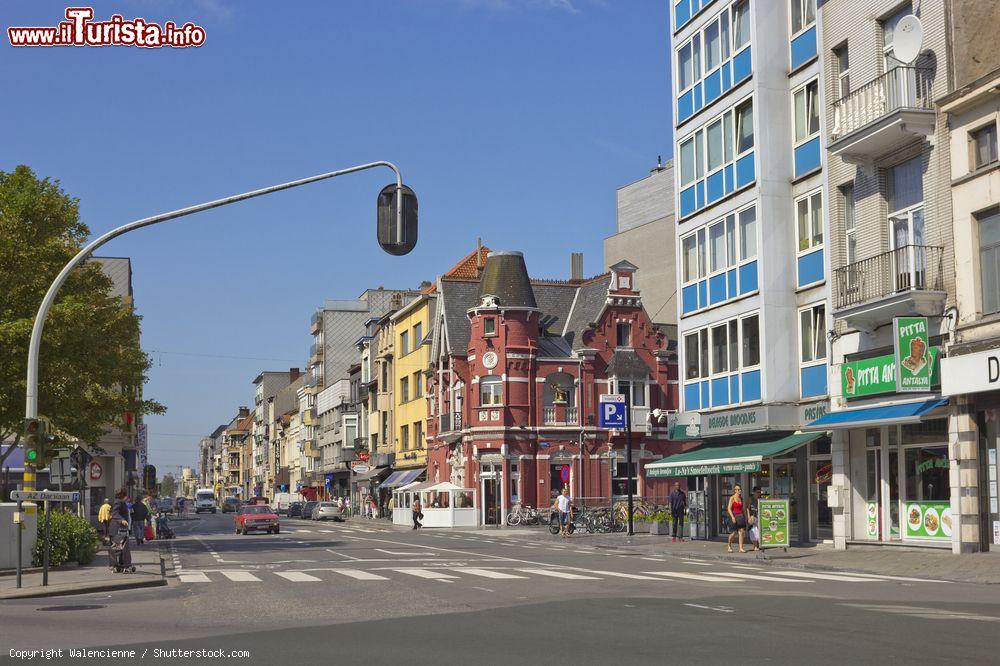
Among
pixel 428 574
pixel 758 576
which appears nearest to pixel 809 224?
pixel 758 576

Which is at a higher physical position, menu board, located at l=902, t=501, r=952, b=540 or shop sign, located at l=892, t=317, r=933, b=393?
shop sign, located at l=892, t=317, r=933, b=393

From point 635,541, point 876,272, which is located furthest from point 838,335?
point 635,541

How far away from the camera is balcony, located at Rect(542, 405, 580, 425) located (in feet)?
197

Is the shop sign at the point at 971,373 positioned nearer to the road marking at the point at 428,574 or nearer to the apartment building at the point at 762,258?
the apartment building at the point at 762,258

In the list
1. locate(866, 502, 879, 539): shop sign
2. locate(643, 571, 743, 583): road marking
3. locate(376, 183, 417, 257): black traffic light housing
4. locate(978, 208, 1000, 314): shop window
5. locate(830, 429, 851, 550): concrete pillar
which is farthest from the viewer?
locate(830, 429, 851, 550): concrete pillar

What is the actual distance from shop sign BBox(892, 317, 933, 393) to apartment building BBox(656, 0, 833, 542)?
15.5 feet

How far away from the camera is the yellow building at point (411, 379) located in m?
72.4

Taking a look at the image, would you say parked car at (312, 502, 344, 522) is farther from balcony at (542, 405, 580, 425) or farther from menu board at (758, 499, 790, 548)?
menu board at (758, 499, 790, 548)

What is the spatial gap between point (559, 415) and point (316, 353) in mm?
60112

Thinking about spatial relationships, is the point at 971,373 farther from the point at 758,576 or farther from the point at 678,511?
the point at 678,511

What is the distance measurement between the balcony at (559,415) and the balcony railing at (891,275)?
105 feet

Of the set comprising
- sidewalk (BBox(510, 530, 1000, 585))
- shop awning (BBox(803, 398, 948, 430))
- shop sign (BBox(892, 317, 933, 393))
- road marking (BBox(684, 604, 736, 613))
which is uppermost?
shop sign (BBox(892, 317, 933, 393))

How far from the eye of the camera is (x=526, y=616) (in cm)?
1427

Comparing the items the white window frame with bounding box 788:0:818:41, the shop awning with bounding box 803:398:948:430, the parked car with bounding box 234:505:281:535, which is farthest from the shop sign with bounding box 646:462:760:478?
the parked car with bounding box 234:505:281:535
